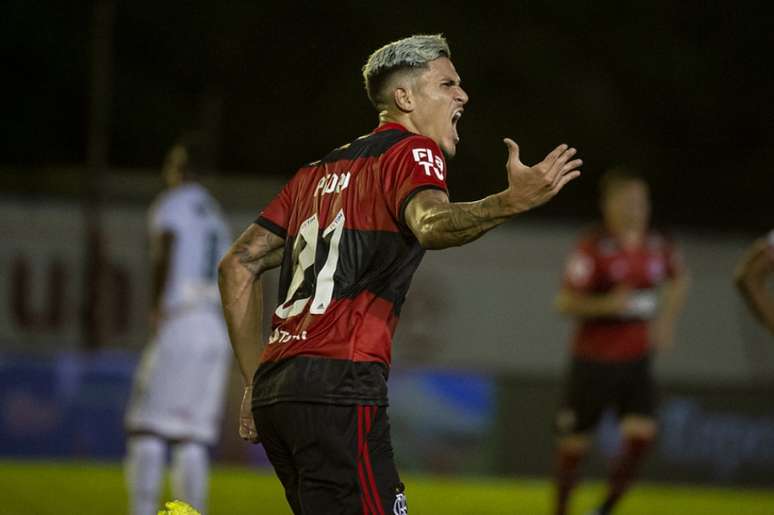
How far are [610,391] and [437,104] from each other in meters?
5.96

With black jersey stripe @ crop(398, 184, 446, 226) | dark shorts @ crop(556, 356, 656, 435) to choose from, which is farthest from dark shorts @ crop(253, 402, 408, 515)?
dark shorts @ crop(556, 356, 656, 435)

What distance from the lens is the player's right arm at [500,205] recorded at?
4.16 m

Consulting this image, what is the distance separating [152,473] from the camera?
28.7 ft

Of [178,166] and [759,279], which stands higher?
[178,166]

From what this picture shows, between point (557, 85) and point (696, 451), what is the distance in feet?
50.6

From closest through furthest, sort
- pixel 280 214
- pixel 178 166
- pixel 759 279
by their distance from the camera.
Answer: pixel 280 214 → pixel 759 279 → pixel 178 166

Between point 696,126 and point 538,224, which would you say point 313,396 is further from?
point 696,126

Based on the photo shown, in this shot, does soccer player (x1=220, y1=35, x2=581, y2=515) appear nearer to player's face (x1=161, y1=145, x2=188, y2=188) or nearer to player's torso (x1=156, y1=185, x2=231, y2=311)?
player's torso (x1=156, y1=185, x2=231, y2=311)

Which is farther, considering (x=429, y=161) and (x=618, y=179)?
(x=618, y=179)

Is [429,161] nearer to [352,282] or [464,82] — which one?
[352,282]

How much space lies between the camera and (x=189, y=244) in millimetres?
8977

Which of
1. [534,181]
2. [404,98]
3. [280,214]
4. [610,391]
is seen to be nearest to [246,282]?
[280,214]

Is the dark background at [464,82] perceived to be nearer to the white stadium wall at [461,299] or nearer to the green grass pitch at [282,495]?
the white stadium wall at [461,299]

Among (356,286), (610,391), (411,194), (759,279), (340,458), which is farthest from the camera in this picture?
(610,391)
